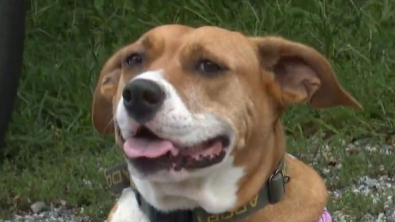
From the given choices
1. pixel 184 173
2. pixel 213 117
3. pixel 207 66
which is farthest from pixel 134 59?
pixel 184 173

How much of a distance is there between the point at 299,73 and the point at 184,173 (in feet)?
2.44

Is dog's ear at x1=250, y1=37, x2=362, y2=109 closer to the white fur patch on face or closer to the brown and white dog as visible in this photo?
the brown and white dog

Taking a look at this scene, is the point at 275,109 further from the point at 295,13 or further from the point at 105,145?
the point at 295,13

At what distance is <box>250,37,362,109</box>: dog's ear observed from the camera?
16.7ft

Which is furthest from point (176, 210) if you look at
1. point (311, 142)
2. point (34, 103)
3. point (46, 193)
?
point (34, 103)

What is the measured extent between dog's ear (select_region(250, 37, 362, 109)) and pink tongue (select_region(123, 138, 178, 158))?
2.13 ft

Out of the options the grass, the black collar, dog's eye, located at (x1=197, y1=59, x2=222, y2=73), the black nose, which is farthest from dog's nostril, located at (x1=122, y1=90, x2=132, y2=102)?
the grass

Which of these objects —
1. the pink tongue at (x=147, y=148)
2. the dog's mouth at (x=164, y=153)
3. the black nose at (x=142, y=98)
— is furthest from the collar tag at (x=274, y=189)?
the black nose at (x=142, y=98)

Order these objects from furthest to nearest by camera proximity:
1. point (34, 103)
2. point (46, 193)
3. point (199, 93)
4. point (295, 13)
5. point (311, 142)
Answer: point (295, 13) < point (34, 103) < point (311, 142) < point (46, 193) < point (199, 93)

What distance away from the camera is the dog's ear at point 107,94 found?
5.39m

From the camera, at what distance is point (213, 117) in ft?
15.7

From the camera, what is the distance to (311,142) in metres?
8.15

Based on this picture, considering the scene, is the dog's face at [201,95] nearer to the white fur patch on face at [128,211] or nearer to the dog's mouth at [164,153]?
the dog's mouth at [164,153]

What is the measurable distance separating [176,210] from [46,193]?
107 inches
